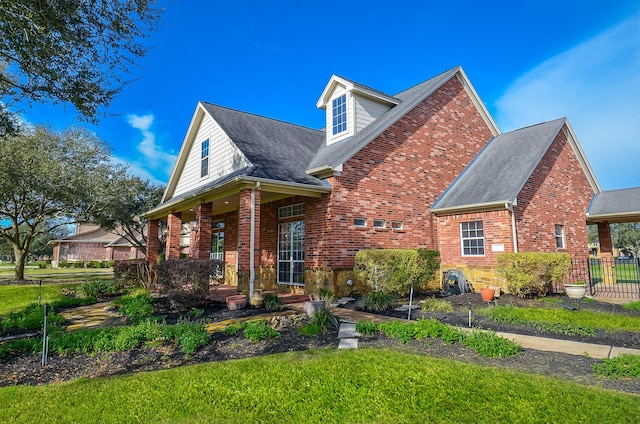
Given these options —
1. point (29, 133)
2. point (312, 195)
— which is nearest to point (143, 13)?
point (312, 195)

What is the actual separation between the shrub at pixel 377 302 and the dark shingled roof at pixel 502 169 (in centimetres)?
539

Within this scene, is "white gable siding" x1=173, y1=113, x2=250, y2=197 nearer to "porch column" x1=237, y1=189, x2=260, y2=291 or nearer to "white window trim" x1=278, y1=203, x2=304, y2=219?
"porch column" x1=237, y1=189, x2=260, y2=291

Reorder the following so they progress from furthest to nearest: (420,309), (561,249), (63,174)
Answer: (63,174), (561,249), (420,309)

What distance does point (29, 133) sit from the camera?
58.6 ft

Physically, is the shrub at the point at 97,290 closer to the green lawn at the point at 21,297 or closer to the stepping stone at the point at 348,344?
the green lawn at the point at 21,297

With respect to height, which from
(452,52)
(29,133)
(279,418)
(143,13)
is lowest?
(279,418)

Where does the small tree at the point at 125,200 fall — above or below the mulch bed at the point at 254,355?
above

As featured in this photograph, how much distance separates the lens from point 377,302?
886 cm

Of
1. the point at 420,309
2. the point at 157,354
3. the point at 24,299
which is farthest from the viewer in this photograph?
the point at 24,299

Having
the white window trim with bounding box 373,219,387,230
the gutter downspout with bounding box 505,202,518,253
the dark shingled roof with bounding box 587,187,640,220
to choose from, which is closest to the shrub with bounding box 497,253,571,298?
the gutter downspout with bounding box 505,202,518,253

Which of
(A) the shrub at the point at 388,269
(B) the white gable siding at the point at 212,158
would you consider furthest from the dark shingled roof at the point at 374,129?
(A) the shrub at the point at 388,269

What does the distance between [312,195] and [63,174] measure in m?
14.6

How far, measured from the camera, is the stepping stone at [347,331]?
20.0 feet

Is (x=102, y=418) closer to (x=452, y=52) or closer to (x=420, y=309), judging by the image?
(x=420, y=309)
